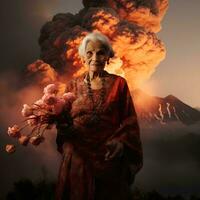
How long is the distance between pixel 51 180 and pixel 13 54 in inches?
48.4

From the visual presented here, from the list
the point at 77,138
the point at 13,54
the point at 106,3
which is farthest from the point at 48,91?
the point at 106,3

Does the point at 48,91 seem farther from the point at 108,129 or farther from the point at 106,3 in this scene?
the point at 106,3

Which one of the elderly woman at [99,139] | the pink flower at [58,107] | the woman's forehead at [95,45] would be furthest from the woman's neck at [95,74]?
the pink flower at [58,107]

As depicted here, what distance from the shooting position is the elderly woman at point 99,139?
3.02 m

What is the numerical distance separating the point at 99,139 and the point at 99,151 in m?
0.06

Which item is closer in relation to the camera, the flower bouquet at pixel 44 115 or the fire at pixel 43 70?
the flower bouquet at pixel 44 115

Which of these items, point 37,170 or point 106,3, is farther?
point 106,3

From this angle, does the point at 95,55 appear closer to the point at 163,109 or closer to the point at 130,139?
the point at 130,139

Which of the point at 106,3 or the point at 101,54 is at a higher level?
the point at 106,3

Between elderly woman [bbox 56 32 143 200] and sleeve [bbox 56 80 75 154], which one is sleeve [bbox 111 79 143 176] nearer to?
elderly woman [bbox 56 32 143 200]

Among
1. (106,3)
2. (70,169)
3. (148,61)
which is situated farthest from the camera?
(106,3)

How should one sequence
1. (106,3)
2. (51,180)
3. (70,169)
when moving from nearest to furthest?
1. (70,169)
2. (51,180)
3. (106,3)

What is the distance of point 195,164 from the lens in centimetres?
504

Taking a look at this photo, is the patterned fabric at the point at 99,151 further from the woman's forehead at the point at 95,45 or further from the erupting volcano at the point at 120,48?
the erupting volcano at the point at 120,48
